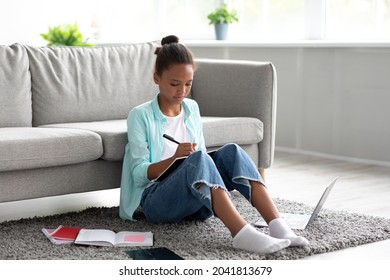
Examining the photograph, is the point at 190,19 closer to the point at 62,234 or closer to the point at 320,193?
the point at 320,193

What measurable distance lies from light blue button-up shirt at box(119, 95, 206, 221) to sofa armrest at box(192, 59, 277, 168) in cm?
85

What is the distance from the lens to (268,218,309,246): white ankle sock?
116 inches

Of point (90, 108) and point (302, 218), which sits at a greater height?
point (90, 108)

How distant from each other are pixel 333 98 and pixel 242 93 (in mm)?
1448

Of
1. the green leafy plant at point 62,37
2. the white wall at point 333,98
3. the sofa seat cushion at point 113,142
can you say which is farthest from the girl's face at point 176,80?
the green leafy plant at point 62,37

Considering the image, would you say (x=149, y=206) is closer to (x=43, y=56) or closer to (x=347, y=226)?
(x=347, y=226)

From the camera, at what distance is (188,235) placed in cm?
321

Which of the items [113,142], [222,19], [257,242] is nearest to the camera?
[257,242]

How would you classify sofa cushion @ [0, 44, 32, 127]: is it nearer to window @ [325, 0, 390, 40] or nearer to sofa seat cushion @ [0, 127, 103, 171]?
sofa seat cushion @ [0, 127, 103, 171]

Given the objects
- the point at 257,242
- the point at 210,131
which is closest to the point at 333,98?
the point at 210,131

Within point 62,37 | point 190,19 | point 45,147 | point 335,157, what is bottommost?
point 335,157

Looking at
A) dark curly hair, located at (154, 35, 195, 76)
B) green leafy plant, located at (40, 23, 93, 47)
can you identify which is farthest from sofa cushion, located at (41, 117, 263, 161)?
green leafy plant, located at (40, 23, 93, 47)

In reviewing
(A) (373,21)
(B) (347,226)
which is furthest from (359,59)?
(B) (347,226)

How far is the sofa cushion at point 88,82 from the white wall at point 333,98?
5.18 feet
